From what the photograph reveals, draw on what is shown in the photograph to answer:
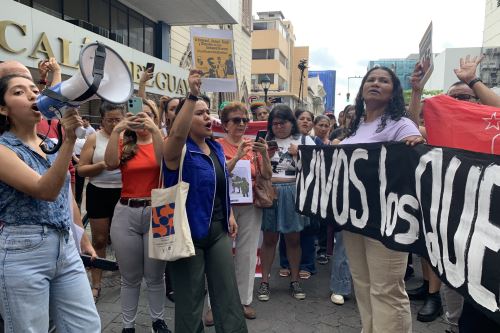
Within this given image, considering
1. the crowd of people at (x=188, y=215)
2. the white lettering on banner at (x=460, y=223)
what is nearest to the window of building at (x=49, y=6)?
the crowd of people at (x=188, y=215)

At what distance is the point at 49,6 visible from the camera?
10.0 metres

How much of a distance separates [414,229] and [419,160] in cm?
41

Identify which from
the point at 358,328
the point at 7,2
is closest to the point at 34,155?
the point at 358,328

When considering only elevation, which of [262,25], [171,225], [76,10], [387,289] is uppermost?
[262,25]

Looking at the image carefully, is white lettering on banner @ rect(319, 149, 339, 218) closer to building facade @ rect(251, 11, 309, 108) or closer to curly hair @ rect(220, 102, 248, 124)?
curly hair @ rect(220, 102, 248, 124)

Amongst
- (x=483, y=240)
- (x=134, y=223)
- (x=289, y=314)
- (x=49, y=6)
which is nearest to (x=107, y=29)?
(x=49, y=6)

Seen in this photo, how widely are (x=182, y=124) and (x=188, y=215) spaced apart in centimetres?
63

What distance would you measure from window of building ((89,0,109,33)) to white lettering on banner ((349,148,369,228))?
36.2 feet

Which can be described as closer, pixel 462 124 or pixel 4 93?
pixel 4 93

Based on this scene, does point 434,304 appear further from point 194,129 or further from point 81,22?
point 81,22

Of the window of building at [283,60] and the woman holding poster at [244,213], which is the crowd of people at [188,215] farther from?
the window of building at [283,60]

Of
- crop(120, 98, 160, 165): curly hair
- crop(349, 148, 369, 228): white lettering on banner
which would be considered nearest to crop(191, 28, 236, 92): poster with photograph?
crop(120, 98, 160, 165): curly hair

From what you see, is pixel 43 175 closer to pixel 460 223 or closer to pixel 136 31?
pixel 460 223

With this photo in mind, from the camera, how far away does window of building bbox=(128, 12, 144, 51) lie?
13653 millimetres
